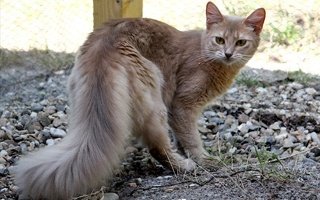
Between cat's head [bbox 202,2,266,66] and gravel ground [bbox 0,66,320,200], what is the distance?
612 millimetres

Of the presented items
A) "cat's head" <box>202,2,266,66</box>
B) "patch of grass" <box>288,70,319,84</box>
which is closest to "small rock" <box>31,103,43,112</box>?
"cat's head" <box>202,2,266,66</box>

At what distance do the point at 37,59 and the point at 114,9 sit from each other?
7.23ft

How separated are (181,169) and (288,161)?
2.26ft

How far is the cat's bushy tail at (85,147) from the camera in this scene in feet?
10.0

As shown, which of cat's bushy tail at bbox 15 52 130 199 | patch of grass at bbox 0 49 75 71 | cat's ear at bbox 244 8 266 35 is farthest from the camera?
patch of grass at bbox 0 49 75 71

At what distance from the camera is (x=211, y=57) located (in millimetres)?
4105

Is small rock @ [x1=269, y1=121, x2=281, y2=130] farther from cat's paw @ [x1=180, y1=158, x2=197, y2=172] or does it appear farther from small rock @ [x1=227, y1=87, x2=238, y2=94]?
cat's paw @ [x1=180, y1=158, x2=197, y2=172]

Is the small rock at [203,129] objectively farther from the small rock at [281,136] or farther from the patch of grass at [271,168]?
the patch of grass at [271,168]

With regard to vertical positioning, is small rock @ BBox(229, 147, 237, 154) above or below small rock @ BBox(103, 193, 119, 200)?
below

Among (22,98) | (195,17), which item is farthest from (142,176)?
(195,17)

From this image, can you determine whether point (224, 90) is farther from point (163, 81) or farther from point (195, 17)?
point (195, 17)

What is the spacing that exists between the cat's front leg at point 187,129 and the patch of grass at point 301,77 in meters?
2.26

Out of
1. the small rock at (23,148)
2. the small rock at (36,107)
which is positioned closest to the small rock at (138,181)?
the small rock at (23,148)

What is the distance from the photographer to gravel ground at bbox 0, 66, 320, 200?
3.35 meters
